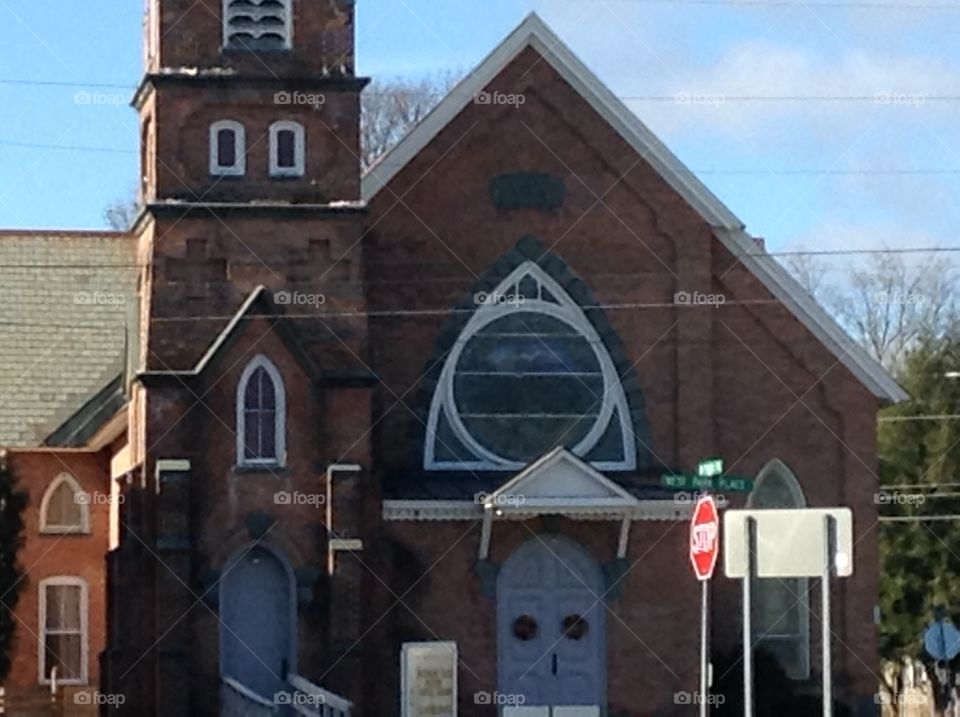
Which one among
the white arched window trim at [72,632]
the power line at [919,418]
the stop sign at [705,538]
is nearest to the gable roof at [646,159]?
the white arched window trim at [72,632]

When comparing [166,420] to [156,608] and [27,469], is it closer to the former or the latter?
[156,608]

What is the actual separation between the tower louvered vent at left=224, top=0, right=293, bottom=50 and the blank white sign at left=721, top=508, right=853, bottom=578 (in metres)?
17.5

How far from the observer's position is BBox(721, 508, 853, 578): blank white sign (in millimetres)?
20656

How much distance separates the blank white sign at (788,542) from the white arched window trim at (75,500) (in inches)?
904

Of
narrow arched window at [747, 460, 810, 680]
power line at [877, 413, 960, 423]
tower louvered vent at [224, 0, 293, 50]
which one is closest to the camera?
tower louvered vent at [224, 0, 293, 50]

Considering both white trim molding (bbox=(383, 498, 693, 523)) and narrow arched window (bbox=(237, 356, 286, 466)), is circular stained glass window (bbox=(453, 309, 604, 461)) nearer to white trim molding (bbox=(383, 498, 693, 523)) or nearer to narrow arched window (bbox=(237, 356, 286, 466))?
white trim molding (bbox=(383, 498, 693, 523))

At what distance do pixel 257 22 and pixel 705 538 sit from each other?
15.0m

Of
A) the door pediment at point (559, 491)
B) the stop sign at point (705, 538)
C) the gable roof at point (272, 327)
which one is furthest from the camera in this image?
the door pediment at point (559, 491)

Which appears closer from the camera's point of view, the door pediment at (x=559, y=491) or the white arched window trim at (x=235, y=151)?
the door pediment at (x=559, y=491)

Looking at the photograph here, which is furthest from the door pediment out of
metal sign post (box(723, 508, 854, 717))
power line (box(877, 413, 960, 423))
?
power line (box(877, 413, 960, 423))

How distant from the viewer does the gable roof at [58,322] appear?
43375mm

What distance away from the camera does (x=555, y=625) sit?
3797cm

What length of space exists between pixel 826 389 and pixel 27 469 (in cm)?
1344

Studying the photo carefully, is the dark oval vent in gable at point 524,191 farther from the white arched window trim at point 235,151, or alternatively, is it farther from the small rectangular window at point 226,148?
the small rectangular window at point 226,148
